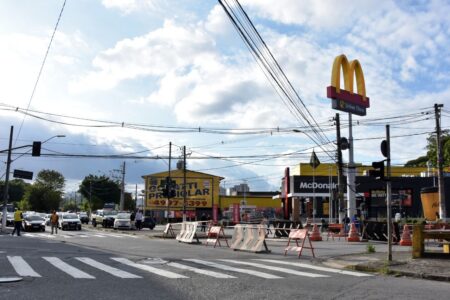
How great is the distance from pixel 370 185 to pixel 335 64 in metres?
29.4

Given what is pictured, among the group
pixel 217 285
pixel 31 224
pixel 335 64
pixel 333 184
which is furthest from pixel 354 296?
pixel 333 184

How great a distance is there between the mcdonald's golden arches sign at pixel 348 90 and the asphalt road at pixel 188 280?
19.5 m

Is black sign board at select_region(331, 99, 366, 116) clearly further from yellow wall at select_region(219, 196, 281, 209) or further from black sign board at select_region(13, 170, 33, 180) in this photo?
yellow wall at select_region(219, 196, 281, 209)

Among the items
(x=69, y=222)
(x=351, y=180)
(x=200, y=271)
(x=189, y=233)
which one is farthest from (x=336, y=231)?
(x=200, y=271)

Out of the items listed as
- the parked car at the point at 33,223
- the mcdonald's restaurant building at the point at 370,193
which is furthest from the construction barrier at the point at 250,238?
the mcdonald's restaurant building at the point at 370,193

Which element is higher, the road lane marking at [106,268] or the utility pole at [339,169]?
the utility pole at [339,169]

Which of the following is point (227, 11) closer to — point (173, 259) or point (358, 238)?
point (173, 259)

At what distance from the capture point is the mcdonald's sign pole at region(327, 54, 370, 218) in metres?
34.7

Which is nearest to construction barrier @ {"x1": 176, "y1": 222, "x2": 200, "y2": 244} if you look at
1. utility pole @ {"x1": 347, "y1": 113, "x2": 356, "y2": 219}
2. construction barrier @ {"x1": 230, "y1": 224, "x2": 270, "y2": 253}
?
construction barrier @ {"x1": 230, "y1": 224, "x2": 270, "y2": 253}

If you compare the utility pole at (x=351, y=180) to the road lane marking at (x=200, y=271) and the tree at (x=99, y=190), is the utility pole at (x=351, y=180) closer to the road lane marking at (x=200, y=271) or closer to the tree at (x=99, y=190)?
the road lane marking at (x=200, y=271)

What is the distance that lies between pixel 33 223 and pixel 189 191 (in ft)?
142

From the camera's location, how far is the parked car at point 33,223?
41.1 meters

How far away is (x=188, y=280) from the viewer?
11.8 meters

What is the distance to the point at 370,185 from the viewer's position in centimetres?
6078
